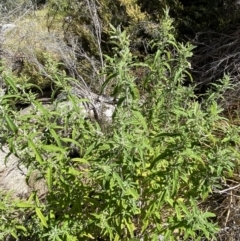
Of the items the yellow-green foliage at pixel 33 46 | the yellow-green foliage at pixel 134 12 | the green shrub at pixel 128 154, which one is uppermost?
the green shrub at pixel 128 154

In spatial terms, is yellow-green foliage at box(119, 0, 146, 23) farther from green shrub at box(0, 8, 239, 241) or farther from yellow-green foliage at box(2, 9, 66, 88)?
green shrub at box(0, 8, 239, 241)

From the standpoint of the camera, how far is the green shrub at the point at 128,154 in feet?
7.31

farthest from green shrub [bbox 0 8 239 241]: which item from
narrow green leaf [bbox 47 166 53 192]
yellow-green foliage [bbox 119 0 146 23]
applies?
yellow-green foliage [bbox 119 0 146 23]

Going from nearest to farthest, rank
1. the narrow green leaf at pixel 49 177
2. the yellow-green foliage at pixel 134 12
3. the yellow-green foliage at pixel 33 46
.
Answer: the narrow green leaf at pixel 49 177
the yellow-green foliage at pixel 134 12
the yellow-green foliage at pixel 33 46

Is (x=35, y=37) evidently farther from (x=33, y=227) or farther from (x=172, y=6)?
(x=33, y=227)

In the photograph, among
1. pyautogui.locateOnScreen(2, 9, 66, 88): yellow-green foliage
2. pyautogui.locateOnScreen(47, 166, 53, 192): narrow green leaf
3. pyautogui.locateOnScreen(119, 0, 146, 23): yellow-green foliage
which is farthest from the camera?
pyautogui.locateOnScreen(2, 9, 66, 88): yellow-green foliage

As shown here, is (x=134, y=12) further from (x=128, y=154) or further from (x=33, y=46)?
(x=128, y=154)

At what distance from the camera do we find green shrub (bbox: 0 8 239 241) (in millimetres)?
2229

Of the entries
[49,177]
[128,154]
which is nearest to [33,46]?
[49,177]

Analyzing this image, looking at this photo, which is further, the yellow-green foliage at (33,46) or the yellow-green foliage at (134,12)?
the yellow-green foliage at (33,46)

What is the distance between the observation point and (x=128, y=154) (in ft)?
7.13

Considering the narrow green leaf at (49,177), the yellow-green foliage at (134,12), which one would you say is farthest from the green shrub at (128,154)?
the yellow-green foliage at (134,12)

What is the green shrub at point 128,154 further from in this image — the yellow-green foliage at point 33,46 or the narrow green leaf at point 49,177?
the yellow-green foliage at point 33,46

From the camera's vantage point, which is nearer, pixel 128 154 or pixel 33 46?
pixel 128 154
